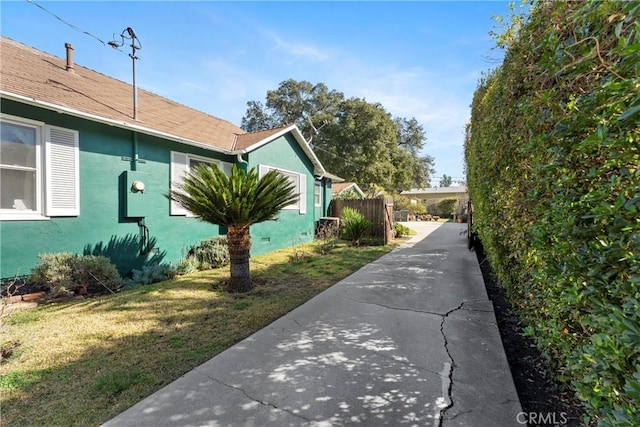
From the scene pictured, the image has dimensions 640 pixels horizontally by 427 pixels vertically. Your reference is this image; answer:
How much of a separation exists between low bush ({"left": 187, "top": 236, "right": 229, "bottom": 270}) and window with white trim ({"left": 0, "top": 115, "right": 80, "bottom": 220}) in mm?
2828

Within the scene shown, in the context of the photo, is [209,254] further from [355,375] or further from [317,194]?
[317,194]

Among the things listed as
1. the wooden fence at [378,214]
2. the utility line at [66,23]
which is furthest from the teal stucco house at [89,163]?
the wooden fence at [378,214]

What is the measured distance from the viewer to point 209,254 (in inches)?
306

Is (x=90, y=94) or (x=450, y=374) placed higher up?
(x=90, y=94)

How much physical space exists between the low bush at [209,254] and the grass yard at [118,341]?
1.43m

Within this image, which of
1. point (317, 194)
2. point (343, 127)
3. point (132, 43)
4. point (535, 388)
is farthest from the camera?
point (343, 127)

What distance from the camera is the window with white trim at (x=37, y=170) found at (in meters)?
4.91

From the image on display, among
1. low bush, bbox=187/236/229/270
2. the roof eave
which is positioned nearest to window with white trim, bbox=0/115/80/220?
the roof eave

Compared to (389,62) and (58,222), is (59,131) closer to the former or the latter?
(58,222)

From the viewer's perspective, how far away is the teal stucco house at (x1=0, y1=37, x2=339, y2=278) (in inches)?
197

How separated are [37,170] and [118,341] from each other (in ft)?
12.8

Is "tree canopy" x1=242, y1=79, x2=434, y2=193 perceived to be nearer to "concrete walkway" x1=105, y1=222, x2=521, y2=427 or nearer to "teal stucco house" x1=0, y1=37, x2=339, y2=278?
"teal stucco house" x1=0, y1=37, x2=339, y2=278

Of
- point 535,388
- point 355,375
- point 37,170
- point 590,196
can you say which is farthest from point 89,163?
point 535,388

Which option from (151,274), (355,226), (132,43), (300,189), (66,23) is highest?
(66,23)
